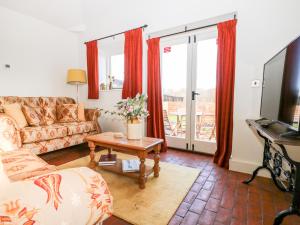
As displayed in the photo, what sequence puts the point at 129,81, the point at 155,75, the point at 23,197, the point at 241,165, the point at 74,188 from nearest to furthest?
the point at 23,197
the point at 74,188
the point at 241,165
the point at 155,75
the point at 129,81

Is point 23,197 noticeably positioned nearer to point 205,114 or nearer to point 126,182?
point 126,182

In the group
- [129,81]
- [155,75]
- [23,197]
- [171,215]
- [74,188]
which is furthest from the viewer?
[129,81]

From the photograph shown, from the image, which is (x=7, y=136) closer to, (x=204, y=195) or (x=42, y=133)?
(x=42, y=133)

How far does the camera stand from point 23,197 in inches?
20.9

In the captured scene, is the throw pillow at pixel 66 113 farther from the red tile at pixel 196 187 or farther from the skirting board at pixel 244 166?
the skirting board at pixel 244 166

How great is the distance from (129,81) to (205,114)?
155 centimetres

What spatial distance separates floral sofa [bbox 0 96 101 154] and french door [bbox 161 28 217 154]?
1543 millimetres

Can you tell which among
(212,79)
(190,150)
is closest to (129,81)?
(212,79)

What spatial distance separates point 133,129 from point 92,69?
2500mm

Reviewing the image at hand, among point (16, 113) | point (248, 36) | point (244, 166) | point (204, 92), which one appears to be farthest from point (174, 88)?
point (16, 113)

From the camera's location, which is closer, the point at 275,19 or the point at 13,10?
the point at 275,19

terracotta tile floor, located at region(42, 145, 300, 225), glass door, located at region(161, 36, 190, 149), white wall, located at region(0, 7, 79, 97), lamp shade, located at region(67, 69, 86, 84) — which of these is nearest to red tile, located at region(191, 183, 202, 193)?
terracotta tile floor, located at region(42, 145, 300, 225)

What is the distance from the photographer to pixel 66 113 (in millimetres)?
3314

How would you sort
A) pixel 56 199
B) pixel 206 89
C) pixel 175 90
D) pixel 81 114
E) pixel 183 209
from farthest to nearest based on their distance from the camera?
pixel 81 114
pixel 175 90
pixel 206 89
pixel 183 209
pixel 56 199
